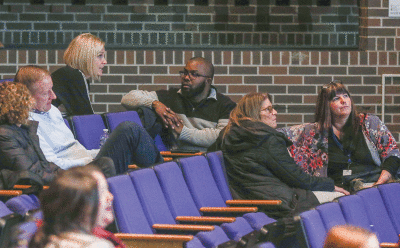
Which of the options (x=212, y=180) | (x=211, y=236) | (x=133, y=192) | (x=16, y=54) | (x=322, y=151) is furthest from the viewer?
(x=16, y=54)

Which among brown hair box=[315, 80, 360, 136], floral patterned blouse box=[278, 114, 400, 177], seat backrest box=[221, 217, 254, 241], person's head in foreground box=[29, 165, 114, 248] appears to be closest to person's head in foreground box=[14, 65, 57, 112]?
seat backrest box=[221, 217, 254, 241]

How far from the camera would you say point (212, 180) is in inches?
151

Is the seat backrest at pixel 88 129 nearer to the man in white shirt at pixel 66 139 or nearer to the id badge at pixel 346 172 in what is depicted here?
the man in white shirt at pixel 66 139

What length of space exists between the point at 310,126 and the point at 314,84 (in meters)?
1.62

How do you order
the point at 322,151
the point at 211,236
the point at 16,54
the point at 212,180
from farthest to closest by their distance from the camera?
the point at 16,54, the point at 322,151, the point at 212,180, the point at 211,236

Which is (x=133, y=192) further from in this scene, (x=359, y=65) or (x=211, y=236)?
(x=359, y=65)

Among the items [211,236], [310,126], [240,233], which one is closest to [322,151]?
[310,126]

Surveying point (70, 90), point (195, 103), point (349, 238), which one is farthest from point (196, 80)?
point (349, 238)

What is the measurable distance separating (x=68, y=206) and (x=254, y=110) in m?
2.43

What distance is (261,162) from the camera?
12.6 feet

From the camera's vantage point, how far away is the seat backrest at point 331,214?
2777mm

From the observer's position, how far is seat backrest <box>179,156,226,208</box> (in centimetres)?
363

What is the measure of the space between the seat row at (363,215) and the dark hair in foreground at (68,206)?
49.0 inches

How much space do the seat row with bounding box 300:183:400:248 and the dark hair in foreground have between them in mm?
1246
